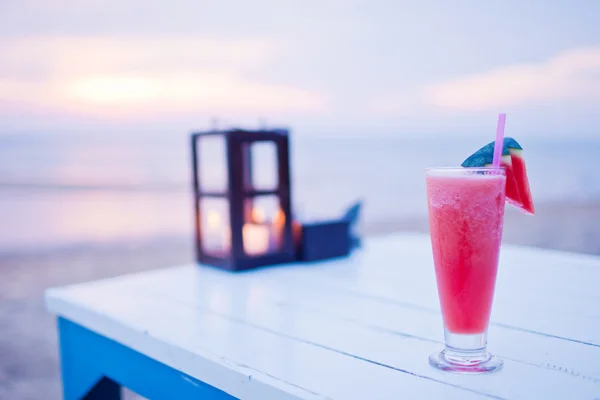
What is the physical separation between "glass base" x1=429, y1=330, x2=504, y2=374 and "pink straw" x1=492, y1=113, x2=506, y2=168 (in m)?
0.20

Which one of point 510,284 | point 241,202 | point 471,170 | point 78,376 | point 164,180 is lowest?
point 164,180

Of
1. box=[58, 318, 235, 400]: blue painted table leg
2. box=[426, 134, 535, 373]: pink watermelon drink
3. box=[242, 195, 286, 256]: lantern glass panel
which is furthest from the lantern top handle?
box=[426, 134, 535, 373]: pink watermelon drink

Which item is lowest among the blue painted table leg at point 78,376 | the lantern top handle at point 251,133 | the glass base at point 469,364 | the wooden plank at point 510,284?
the blue painted table leg at point 78,376

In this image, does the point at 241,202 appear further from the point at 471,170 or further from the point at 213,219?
the point at 471,170

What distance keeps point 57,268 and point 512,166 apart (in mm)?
4347

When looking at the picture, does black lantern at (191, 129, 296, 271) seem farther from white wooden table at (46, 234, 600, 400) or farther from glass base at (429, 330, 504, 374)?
glass base at (429, 330, 504, 374)

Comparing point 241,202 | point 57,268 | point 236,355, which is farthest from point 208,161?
point 57,268

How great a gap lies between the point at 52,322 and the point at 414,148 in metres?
16.2

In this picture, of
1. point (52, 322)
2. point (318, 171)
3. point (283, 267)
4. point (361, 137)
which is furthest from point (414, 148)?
point (283, 267)

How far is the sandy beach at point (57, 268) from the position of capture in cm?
263

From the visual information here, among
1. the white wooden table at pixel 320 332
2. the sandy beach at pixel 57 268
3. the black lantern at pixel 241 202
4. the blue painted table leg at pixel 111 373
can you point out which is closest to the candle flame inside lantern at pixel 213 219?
the black lantern at pixel 241 202

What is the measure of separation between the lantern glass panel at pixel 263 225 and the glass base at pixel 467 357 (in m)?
0.67

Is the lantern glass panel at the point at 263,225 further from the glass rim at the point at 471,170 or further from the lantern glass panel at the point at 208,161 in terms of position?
the glass rim at the point at 471,170

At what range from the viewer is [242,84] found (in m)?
5.23
